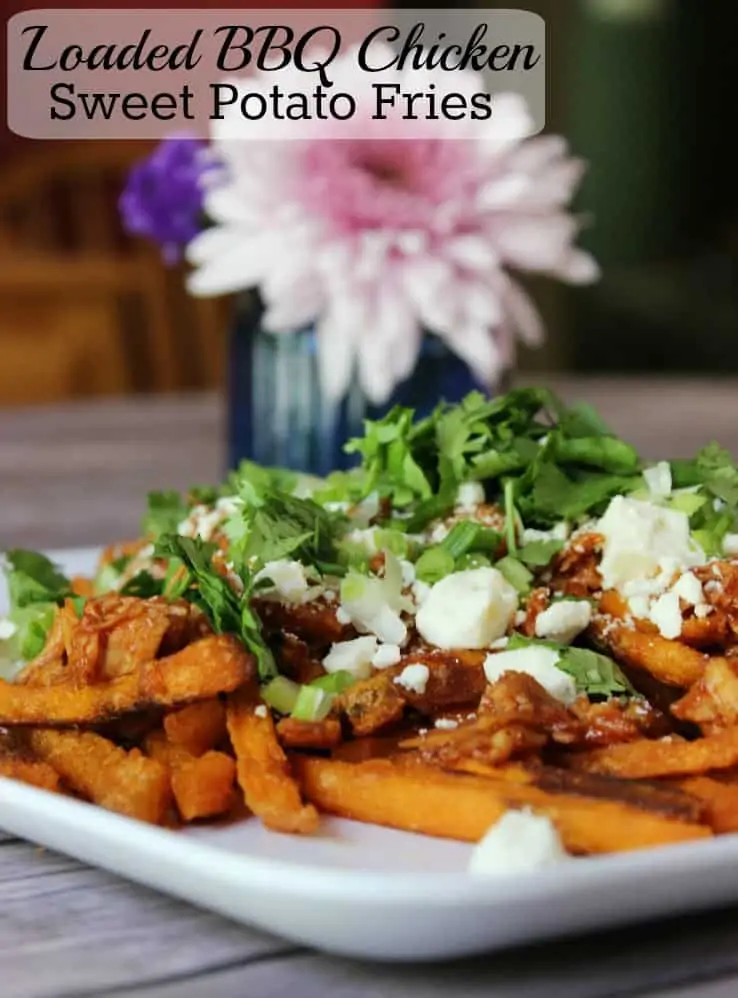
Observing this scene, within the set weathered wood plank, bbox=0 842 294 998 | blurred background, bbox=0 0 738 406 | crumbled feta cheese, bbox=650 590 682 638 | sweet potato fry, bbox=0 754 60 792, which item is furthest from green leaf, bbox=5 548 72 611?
blurred background, bbox=0 0 738 406

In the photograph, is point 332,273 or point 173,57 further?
point 173,57

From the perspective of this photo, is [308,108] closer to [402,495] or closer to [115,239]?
[402,495]

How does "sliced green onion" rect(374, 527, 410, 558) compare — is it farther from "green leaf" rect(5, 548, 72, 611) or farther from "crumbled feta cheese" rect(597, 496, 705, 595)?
"green leaf" rect(5, 548, 72, 611)

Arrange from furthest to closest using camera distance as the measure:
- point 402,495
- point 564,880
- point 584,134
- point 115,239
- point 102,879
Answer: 1. point 584,134
2. point 115,239
3. point 402,495
4. point 102,879
5. point 564,880

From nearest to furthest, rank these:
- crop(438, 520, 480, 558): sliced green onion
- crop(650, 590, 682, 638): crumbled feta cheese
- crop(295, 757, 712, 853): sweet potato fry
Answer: crop(295, 757, 712, 853): sweet potato fry, crop(650, 590, 682, 638): crumbled feta cheese, crop(438, 520, 480, 558): sliced green onion

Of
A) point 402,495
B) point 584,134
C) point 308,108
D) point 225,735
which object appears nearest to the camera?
point 225,735

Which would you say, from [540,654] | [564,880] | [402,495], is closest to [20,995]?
[564,880]

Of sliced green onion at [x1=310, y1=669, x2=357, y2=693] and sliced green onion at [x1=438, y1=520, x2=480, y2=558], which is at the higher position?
sliced green onion at [x1=438, y1=520, x2=480, y2=558]
